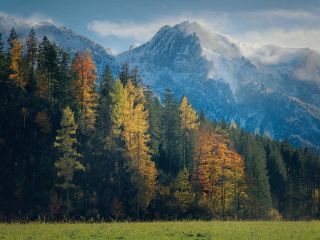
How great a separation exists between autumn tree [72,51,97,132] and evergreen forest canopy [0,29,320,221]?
0.18 metres

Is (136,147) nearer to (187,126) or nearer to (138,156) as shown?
(138,156)

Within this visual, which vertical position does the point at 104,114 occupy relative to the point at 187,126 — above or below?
above

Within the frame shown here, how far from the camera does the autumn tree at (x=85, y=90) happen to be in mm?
76144

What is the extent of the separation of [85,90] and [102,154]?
11531 mm

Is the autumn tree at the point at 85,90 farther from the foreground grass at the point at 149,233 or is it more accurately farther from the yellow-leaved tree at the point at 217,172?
the foreground grass at the point at 149,233

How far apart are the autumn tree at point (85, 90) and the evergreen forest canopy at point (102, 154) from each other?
0.58 ft

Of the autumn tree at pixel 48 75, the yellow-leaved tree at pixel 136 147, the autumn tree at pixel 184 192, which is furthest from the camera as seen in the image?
the autumn tree at pixel 48 75

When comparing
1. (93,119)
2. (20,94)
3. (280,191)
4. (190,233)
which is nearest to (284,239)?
(190,233)

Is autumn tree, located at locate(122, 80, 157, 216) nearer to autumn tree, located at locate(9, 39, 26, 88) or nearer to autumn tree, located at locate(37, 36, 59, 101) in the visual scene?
autumn tree, located at locate(37, 36, 59, 101)

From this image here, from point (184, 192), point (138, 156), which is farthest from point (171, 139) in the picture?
point (138, 156)

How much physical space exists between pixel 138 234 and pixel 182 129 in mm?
63121

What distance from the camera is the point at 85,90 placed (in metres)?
76.3

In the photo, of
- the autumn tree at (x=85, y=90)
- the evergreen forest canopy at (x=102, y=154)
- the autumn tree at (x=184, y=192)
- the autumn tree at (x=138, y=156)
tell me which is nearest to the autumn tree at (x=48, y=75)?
the evergreen forest canopy at (x=102, y=154)

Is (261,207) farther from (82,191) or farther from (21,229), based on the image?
(21,229)
